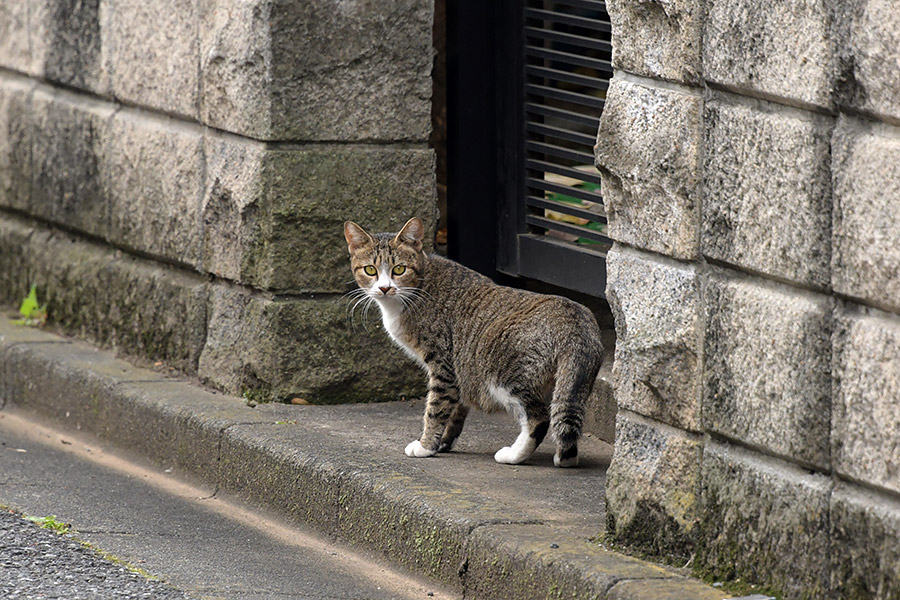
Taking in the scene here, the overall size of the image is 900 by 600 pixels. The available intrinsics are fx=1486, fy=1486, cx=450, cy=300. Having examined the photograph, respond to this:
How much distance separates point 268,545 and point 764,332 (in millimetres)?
2015

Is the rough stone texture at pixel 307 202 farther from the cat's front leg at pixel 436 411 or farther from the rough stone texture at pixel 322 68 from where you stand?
the cat's front leg at pixel 436 411

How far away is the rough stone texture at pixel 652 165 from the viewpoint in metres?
3.71

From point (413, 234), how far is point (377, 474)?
98 centimetres

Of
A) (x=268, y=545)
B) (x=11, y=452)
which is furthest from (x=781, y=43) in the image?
(x=11, y=452)

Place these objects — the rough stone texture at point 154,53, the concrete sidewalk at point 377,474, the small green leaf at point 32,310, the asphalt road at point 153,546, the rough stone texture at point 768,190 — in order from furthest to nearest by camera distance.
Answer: the small green leaf at point 32,310, the rough stone texture at point 154,53, the asphalt road at point 153,546, the concrete sidewalk at point 377,474, the rough stone texture at point 768,190

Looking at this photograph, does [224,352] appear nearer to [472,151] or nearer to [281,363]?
[281,363]

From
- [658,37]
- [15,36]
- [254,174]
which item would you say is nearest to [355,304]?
[254,174]

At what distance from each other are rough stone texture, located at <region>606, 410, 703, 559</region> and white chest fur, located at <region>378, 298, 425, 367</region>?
4.57 feet

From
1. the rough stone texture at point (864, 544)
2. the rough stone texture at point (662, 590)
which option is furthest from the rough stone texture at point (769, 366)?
the rough stone texture at point (662, 590)

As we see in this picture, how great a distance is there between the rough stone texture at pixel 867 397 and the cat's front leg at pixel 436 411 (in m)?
1.96

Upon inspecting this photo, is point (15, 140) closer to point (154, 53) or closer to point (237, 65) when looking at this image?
point (154, 53)

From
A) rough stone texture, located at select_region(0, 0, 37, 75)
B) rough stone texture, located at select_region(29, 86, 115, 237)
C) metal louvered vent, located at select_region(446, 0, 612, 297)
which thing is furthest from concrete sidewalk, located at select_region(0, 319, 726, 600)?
rough stone texture, located at select_region(0, 0, 37, 75)

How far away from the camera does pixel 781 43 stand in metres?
3.37

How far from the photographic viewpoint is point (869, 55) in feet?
10.2
